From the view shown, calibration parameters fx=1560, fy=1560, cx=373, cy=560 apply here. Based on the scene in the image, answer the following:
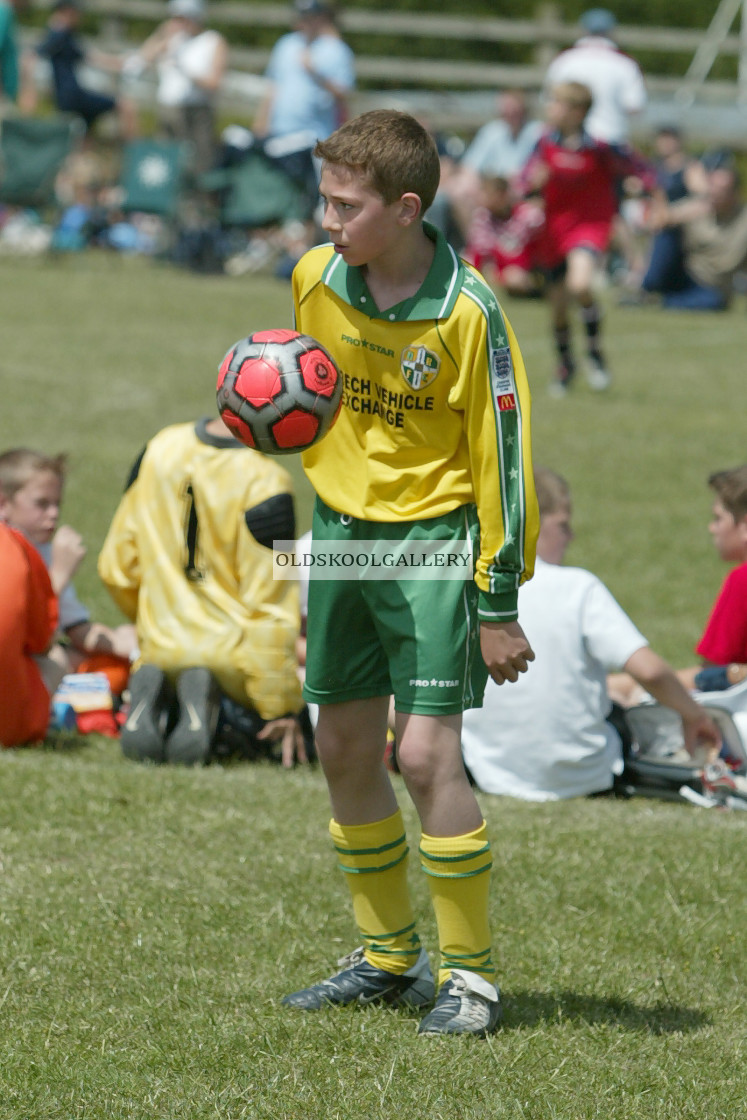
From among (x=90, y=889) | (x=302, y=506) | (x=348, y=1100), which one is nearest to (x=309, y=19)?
(x=302, y=506)

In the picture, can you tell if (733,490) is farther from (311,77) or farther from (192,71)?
(192,71)

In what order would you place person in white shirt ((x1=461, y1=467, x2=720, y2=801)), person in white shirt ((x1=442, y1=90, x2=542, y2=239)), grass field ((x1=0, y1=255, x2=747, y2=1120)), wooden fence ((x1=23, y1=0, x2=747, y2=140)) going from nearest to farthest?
grass field ((x1=0, y1=255, x2=747, y2=1120)) < person in white shirt ((x1=461, y1=467, x2=720, y2=801)) < person in white shirt ((x1=442, y1=90, x2=542, y2=239)) < wooden fence ((x1=23, y1=0, x2=747, y2=140))

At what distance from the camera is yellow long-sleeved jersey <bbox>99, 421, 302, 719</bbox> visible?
18.9 ft

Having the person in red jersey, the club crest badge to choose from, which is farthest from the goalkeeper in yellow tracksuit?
the person in red jersey

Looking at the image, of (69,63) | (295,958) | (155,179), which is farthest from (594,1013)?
(69,63)

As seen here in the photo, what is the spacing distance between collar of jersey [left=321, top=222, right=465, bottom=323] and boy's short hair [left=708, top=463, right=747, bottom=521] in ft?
8.70

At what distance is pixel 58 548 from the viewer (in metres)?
6.23

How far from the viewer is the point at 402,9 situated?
1391 inches

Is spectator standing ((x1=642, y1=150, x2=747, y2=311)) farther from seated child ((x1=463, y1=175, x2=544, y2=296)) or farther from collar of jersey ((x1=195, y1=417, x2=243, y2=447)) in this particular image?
collar of jersey ((x1=195, y1=417, x2=243, y2=447))

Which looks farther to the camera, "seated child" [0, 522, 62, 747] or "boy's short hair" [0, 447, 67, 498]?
"boy's short hair" [0, 447, 67, 498]

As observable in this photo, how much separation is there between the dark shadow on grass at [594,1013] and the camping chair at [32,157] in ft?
52.4

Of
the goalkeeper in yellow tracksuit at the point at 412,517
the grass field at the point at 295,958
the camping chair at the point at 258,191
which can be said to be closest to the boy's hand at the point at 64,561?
the grass field at the point at 295,958

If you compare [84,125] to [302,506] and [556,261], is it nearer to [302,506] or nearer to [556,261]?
[556,261]

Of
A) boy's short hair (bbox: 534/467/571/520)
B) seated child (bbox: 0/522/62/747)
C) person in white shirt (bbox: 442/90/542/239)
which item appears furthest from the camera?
person in white shirt (bbox: 442/90/542/239)
